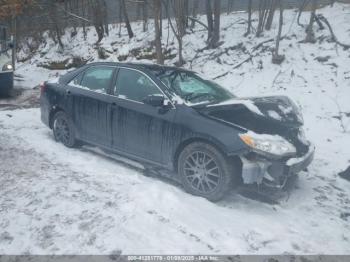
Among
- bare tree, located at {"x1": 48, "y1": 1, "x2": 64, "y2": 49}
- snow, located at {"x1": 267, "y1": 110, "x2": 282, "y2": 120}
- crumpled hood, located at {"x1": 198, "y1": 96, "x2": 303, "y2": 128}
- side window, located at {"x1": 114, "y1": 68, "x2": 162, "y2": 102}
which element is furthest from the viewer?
bare tree, located at {"x1": 48, "y1": 1, "x2": 64, "y2": 49}

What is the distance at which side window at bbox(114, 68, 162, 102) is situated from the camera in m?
5.48

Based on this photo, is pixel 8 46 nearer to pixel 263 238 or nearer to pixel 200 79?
pixel 200 79

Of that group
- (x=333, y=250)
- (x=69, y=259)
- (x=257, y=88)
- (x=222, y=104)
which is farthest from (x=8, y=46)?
(x=333, y=250)

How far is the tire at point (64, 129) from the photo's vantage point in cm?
650

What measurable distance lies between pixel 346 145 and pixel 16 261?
6.15 meters

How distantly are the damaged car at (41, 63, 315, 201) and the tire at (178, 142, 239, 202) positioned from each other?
0.01 metres

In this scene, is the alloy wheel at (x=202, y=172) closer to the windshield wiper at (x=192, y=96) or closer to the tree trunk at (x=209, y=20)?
the windshield wiper at (x=192, y=96)

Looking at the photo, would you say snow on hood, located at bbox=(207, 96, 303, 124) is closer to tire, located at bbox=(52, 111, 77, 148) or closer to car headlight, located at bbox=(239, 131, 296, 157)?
car headlight, located at bbox=(239, 131, 296, 157)

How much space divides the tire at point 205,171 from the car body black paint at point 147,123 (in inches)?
4.7

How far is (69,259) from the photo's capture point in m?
A: 3.55

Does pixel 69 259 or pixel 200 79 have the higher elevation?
pixel 200 79

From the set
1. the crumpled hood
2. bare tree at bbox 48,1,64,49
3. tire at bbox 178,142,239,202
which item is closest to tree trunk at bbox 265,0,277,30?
the crumpled hood

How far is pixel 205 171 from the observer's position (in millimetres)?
4879

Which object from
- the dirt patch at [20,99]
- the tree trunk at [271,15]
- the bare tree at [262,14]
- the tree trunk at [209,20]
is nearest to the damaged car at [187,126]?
the dirt patch at [20,99]
